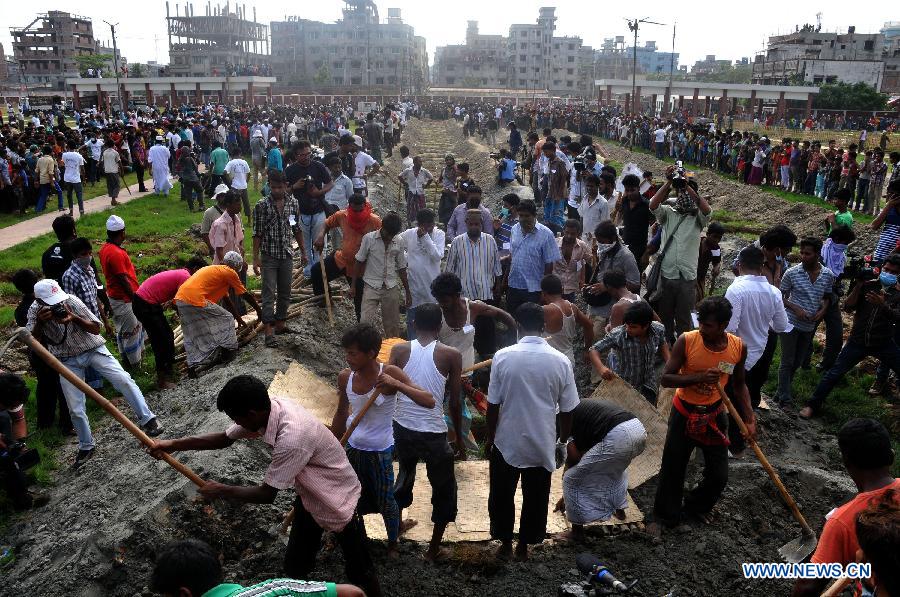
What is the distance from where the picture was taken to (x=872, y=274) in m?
6.62

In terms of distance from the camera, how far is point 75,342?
600 centimetres

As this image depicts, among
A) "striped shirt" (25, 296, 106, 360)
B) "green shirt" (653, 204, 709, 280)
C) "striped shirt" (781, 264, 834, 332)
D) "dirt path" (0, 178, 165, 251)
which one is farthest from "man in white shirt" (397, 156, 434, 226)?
"striped shirt" (25, 296, 106, 360)

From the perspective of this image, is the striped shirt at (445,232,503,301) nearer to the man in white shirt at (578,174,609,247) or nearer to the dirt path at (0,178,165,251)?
the man in white shirt at (578,174,609,247)

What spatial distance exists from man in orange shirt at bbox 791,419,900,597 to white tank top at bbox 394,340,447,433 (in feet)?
7.76

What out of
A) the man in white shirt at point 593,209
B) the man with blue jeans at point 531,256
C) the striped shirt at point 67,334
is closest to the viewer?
the striped shirt at point 67,334

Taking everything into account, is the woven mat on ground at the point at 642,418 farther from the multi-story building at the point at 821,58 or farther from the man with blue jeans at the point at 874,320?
the multi-story building at the point at 821,58

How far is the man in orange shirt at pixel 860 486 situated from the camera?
293cm

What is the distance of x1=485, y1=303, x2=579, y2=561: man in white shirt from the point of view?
443cm

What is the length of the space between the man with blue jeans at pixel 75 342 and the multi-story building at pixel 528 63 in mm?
118757

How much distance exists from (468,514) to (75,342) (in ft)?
12.6

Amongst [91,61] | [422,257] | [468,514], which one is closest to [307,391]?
[422,257]

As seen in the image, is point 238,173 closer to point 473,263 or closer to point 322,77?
point 473,263

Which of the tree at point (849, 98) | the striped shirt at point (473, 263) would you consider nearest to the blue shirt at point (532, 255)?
the striped shirt at point (473, 263)

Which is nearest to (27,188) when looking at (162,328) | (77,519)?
(162,328)
